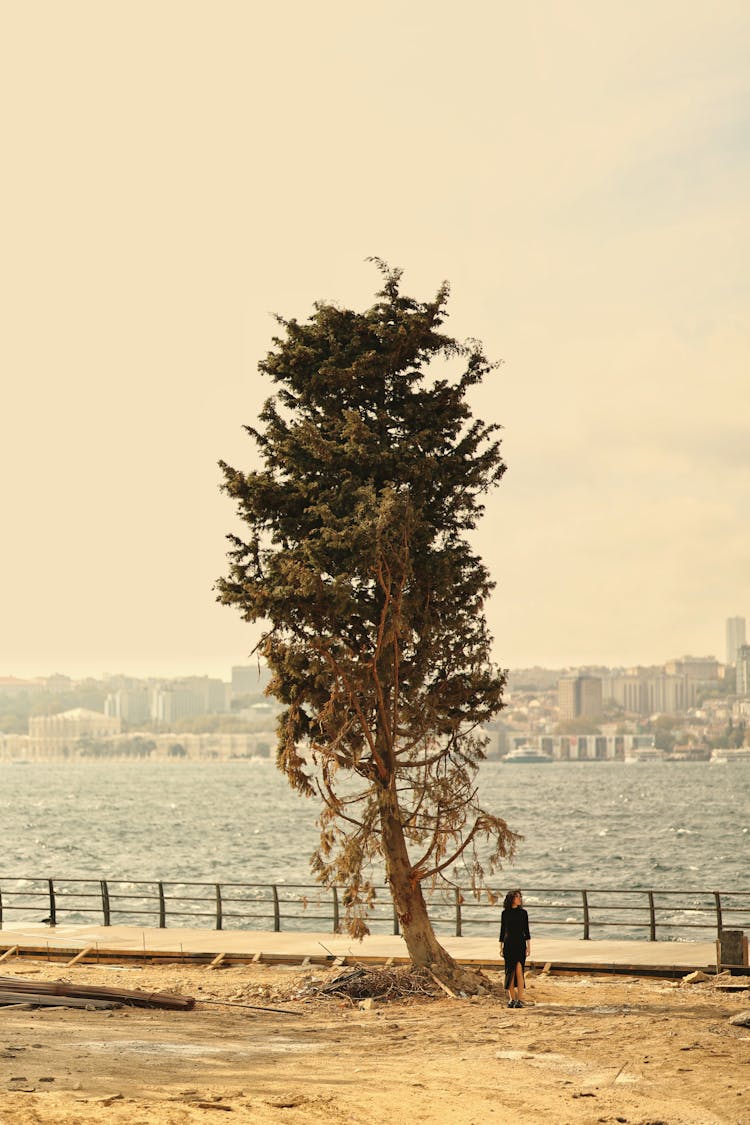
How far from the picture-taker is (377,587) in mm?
23312

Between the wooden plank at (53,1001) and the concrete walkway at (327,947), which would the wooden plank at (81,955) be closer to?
the concrete walkway at (327,947)

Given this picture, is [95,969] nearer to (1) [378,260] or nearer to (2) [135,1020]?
(2) [135,1020]

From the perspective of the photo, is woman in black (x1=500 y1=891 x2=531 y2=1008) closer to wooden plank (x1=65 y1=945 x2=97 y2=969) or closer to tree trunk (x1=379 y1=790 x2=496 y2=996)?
tree trunk (x1=379 y1=790 x2=496 y2=996)

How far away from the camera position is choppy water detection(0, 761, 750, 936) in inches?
2876

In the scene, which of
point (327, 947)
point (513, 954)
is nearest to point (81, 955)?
point (327, 947)

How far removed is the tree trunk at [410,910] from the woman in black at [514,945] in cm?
189

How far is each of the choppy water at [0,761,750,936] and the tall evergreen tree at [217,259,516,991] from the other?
42315 mm

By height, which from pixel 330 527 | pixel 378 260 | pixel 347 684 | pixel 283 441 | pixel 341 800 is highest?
pixel 378 260

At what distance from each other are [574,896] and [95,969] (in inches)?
1578

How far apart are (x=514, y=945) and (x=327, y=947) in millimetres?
7314

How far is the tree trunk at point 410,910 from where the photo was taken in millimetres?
22281

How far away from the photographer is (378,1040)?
17609mm

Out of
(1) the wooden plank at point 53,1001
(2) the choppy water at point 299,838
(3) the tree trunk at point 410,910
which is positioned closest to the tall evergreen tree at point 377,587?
(3) the tree trunk at point 410,910

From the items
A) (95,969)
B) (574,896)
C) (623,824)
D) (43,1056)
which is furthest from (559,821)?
(43,1056)
